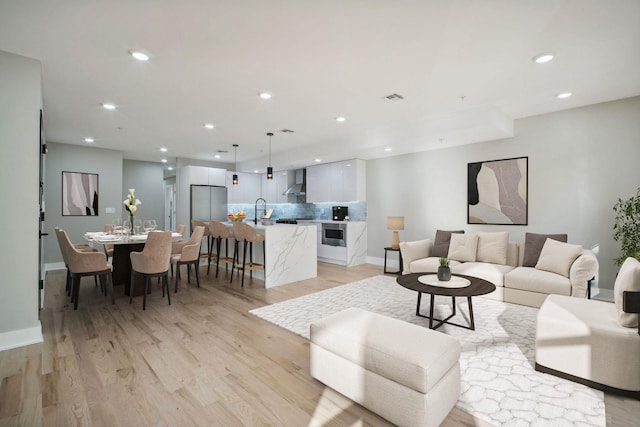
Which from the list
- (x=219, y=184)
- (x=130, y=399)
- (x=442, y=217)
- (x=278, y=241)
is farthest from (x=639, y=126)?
(x=219, y=184)

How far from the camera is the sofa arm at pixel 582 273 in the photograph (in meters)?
3.53

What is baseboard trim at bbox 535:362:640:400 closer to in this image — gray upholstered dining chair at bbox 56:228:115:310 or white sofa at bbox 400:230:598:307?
white sofa at bbox 400:230:598:307

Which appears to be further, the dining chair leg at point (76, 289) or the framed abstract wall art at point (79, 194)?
the framed abstract wall art at point (79, 194)

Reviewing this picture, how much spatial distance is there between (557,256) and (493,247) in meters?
0.87

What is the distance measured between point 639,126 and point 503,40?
3015 millimetres

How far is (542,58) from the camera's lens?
2.91 meters

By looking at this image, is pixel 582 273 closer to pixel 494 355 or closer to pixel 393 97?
pixel 494 355

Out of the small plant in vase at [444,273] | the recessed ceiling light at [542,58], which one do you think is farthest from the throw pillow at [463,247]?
the recessed ceiling light at [542,58]

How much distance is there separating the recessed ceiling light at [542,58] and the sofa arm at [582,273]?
230cm

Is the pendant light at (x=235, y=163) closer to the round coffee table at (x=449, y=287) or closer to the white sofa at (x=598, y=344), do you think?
the round coffee table at (x=449, y=287)

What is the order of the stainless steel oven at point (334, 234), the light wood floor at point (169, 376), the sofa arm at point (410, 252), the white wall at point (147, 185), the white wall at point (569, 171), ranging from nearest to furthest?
the light wood floor at point (169, 376) → the white wall at point (569, 171) → the sofa arm at point (410, 252) → the stainless steel oven at point (334, 234) → the white wall at point (147, 185)

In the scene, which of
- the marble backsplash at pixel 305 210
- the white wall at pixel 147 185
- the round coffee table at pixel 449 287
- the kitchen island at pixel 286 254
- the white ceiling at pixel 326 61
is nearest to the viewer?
the white ceiling at pixel 326 61

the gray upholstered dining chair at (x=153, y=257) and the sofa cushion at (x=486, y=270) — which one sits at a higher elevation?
the gray upholstered dining chair at (x=153, y=257)

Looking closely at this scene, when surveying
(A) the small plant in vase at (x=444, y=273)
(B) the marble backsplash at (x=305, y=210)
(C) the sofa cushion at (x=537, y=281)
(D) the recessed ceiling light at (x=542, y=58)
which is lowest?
(C) the sofa cushion at (x=537, y=281)
